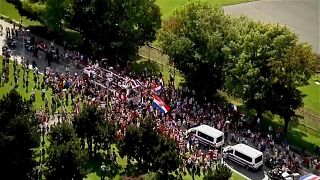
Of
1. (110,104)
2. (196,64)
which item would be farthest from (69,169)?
(196,64)

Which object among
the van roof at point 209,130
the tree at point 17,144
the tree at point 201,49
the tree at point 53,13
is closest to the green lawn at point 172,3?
the tree at point 53,13

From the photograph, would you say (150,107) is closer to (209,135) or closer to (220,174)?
(209,135)

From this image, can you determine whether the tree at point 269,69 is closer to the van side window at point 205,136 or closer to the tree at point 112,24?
the van side window at point 205,136

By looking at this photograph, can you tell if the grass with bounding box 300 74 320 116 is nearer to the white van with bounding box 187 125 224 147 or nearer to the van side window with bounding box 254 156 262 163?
the white van with bounding box 187 125 224 147

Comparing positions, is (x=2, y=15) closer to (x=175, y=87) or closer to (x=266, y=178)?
(x=175, y=87)

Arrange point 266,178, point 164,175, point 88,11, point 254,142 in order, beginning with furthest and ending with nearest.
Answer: point 88,11 < point 254,142 < point 266,178 < point 164,175

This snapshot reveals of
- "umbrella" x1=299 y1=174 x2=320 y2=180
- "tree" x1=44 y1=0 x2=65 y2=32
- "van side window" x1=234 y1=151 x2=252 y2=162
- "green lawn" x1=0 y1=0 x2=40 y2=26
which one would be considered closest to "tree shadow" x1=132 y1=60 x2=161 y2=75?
"tree" x1=44 y1=0 x2=65 y2=32
